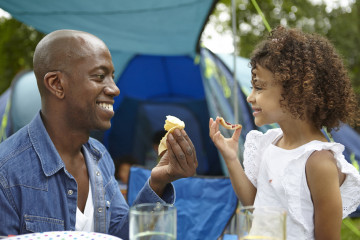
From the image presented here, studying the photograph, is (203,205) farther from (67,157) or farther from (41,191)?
(41,191)

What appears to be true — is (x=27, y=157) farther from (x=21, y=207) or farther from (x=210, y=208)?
(x=210, y=208)

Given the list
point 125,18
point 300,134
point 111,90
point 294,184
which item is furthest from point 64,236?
point 125,18

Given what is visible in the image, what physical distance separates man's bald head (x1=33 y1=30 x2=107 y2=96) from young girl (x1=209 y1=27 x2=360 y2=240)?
59cm

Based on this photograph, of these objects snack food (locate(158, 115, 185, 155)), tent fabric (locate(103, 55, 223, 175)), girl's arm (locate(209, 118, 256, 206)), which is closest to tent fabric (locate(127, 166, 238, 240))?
girl's arm (locate(209, 118, 256, 206))

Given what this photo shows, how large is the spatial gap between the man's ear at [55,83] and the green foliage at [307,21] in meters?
9.25

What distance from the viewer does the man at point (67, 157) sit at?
3.07 feet

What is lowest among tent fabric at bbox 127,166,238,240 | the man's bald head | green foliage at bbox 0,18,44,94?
tent fabric at bbox 127,166,238,240

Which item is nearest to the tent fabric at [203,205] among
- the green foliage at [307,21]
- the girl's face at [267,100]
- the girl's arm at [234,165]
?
Result: the girl's arm at [234,165]

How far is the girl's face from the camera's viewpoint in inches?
51.4

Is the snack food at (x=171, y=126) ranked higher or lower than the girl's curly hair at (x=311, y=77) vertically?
lower

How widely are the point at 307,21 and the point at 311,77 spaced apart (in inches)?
390

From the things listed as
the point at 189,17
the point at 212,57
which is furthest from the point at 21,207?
the point at 212,57

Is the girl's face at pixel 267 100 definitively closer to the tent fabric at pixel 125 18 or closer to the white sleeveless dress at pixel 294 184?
the white sleeveless dress at pixel 294 184

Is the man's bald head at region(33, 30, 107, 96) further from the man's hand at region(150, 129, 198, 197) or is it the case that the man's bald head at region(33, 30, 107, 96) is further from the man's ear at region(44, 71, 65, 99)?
the man's hand at region(150, 129, 198, 197)
